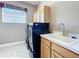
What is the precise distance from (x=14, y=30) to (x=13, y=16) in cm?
69

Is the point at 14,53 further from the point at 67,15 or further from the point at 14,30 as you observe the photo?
the point at 67,15

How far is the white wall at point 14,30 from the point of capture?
11.5 feet

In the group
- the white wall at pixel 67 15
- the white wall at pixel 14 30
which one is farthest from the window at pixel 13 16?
the white wall at pixel 67 15

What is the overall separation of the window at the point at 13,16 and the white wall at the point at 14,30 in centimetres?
22

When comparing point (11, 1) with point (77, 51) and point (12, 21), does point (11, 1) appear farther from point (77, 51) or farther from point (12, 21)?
point (77, 51)

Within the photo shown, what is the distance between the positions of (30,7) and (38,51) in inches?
113

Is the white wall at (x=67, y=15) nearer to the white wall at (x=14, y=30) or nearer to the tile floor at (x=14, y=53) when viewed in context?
the tile floor at (x=14, y=53)

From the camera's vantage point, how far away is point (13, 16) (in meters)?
3.84

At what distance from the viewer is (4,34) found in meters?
3.54

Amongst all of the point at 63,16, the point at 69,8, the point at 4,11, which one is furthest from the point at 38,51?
the point at 4,11

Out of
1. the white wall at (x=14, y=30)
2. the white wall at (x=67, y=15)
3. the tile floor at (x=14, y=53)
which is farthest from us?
the white wall at (x=14, y=30)

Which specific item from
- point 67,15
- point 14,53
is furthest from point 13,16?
point 67,15

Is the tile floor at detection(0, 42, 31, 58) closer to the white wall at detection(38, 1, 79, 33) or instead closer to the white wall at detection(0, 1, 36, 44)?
the white wall at detection(0, 1, 36, 44)

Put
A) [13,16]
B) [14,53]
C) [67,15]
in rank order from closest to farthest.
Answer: [67,15] < [14,53] < [13,16]
